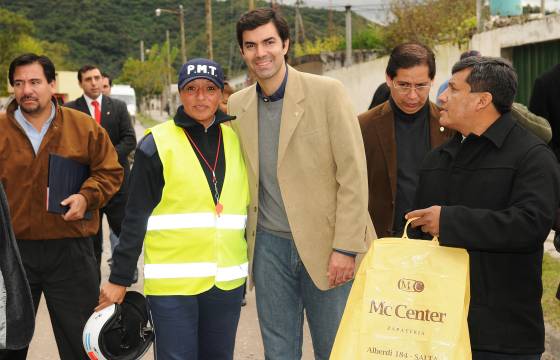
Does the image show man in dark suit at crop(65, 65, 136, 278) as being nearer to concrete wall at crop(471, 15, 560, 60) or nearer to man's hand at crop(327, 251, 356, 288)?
man's hand at crop(327, 251, 356, 288)

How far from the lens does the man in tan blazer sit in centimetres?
343

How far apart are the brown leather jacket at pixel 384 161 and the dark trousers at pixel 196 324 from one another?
938 mm

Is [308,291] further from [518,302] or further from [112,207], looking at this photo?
[112,207]

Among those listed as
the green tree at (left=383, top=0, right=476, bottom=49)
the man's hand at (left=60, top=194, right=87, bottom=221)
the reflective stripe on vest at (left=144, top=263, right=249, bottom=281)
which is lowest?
the reflective stripe on vest at (left=144, top=263, right=249, bottom=281)

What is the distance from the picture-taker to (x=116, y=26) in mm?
109938

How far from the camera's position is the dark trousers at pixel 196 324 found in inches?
134

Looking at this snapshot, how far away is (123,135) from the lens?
7.36 meters

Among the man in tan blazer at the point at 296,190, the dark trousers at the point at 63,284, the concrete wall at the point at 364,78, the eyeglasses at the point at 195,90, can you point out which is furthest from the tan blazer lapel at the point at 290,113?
the concrete wall at the point at 364,78

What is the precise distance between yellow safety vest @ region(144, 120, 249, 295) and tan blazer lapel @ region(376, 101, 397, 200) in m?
0.96

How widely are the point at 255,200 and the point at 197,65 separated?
0.72 m

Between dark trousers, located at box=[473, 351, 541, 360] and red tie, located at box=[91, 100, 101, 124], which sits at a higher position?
red tie, located at box=[91, 100, 101, 124]

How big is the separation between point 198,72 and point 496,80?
4.66 feet

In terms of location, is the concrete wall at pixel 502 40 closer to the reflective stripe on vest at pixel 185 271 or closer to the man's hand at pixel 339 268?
the man's hand at pixel 339 268

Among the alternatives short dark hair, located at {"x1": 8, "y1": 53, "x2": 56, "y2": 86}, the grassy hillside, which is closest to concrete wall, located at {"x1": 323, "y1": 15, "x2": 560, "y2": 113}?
short dark hair, located at {"x1": 8, "y1": 53, "x2": 56, "y2": 86}
